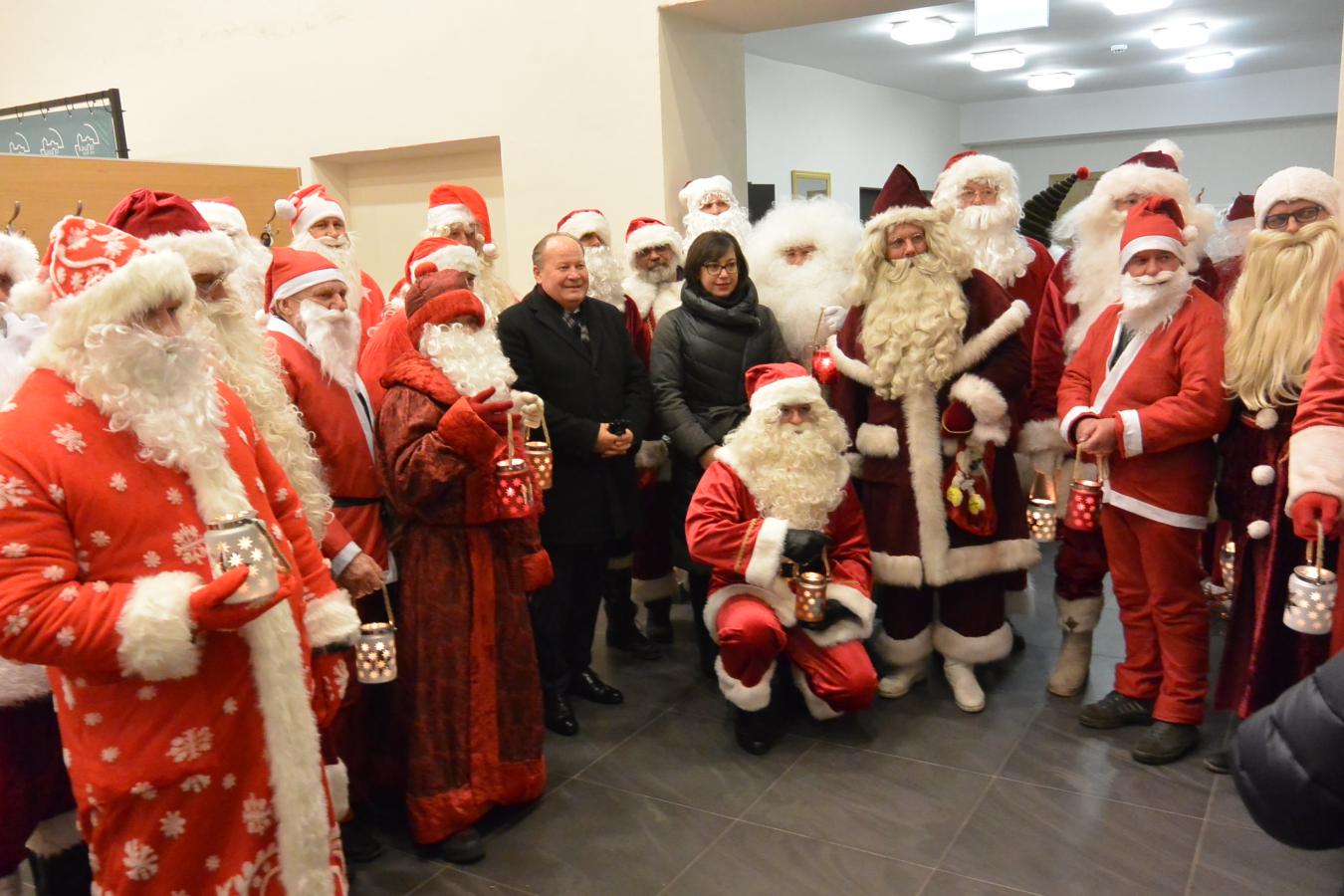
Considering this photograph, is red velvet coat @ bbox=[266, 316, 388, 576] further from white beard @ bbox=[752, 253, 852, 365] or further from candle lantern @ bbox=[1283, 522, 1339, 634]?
candle lantern @ bbox=[1283, 522, 1339, 634]

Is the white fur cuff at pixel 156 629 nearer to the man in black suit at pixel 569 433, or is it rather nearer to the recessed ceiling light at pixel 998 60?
the man in black suit at pixel 569 433

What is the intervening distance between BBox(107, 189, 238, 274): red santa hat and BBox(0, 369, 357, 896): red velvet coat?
1.38ft

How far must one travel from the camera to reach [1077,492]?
309 cm

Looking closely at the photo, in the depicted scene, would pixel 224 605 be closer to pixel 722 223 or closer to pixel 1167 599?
pixel 1167 599

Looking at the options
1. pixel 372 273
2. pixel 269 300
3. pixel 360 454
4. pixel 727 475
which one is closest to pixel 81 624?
pixel 360 454

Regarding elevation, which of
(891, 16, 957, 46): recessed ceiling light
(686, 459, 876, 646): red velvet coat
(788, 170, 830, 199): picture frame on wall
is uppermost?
(891, 16, 957, 46): recessed ceiling light

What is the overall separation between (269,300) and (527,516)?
919mm

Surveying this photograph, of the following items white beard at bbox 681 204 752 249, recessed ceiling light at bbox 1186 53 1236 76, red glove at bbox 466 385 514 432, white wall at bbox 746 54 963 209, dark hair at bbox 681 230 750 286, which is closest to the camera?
red glove at bbox 466 385 514 432


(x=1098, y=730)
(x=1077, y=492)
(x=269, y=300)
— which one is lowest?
(x=1098, y=730)

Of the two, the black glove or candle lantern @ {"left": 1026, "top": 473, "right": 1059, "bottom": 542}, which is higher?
candle lantern @ {"left": 1026, "top": 473, "right": 1059, "bottom": 542}

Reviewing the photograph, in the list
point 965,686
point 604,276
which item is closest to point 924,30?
point 604,276

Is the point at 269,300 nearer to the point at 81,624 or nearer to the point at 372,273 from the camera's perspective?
the point at 81,624

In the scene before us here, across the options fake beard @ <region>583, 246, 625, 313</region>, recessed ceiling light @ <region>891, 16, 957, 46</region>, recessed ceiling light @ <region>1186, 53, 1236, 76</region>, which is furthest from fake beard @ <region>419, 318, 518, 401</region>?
recessed ceiling light @ <region>1186, 53, 1236, 76</region>

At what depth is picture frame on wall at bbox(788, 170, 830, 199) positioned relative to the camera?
32.5ft
